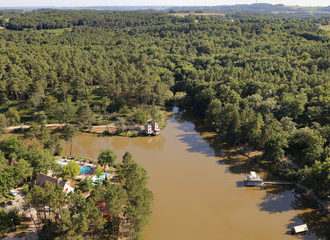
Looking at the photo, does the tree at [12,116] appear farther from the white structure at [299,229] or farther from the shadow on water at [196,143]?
the white structure at [299,229]

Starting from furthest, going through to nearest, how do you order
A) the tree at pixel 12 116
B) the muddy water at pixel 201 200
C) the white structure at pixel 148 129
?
the tree at pixel 12 116
the white structure at pixel 148 129
the muddy water at pixel 201 200

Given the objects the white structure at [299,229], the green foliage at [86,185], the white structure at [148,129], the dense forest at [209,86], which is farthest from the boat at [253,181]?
the white structure at [148,129]

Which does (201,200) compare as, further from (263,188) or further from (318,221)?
(318,221)

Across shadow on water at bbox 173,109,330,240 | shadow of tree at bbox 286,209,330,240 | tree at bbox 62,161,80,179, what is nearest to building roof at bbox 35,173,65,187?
tree at bbox 62,161,80,179

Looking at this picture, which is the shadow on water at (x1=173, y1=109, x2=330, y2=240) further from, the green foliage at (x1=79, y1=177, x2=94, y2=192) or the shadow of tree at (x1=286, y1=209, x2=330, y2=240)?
the green foliage at (x1=79, y1=177, x2=94, y2=192)

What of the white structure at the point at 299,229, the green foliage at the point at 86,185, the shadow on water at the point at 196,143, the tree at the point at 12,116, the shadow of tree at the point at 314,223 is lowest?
the shadow of tree at the point at 314,223

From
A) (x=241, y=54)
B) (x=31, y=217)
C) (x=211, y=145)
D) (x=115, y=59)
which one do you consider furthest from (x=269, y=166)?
(x=115, y=59)
